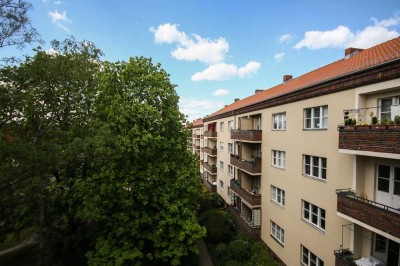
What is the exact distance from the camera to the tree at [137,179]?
13320mm

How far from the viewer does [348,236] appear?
990 cm

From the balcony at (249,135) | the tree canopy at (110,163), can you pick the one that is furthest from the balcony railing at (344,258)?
the balcony at (249,135)

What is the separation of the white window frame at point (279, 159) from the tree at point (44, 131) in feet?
40.0

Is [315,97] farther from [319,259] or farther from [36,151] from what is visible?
[36,151]

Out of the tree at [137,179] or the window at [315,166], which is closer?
the window at [315,166]

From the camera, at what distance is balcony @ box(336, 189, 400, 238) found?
7.20 meters

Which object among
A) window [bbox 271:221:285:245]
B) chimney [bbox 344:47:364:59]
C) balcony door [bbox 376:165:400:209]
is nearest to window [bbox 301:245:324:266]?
window [bbox 271:221:285:245]

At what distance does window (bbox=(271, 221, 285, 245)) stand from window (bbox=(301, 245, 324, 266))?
2.12 metres

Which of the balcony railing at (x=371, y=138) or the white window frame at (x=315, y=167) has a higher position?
the balcony railing at (x=371, y=138)

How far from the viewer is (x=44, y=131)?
11383 millimetres

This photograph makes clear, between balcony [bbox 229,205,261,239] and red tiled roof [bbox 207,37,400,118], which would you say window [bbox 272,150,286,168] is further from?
balcony [bbox 229,205,261,239]

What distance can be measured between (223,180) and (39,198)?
70.5 feet

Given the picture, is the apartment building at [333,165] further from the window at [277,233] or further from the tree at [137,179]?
the tree at [137,179]

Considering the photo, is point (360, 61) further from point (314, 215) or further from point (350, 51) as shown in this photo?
point (314, 215)
